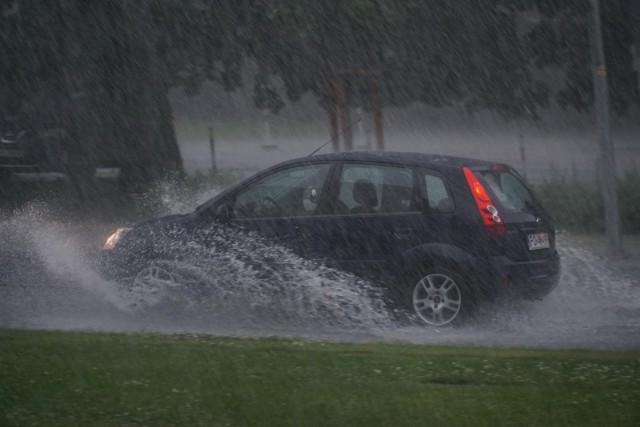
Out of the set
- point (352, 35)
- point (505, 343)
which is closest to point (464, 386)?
point (505, 343)

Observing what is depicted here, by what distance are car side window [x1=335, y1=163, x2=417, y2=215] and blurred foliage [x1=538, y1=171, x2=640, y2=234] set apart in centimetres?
804

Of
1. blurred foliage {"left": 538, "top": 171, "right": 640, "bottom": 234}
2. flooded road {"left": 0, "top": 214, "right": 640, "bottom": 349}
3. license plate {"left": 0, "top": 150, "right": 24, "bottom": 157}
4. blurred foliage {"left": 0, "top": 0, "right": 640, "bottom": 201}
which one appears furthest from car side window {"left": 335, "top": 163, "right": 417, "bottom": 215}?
license plate {"left": 0, "top": 150, "right": 24, "bottom": 157}

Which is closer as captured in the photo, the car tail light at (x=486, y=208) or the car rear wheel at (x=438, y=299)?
the car tail light at (x=486, y=208)

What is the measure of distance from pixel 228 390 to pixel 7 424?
133cm

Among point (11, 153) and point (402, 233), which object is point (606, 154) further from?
point (11, 153)

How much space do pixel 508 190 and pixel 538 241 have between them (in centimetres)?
58

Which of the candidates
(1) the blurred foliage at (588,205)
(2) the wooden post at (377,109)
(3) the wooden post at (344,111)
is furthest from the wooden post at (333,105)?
(1) the blurred foliage at (588,205)

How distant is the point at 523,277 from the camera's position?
895 centimetres

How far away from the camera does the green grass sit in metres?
5.64

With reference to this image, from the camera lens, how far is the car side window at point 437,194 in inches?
359

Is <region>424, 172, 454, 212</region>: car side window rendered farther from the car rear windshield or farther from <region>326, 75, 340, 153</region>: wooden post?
<region>326, 75, 340, 153</region>: wooden post

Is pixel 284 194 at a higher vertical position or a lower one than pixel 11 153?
lower

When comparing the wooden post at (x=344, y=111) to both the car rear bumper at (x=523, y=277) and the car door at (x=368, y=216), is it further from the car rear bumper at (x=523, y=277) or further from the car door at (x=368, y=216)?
the car rear bumper at (x=523, y=277)

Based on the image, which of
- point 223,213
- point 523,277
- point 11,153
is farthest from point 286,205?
point 11,153
